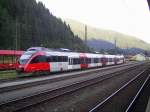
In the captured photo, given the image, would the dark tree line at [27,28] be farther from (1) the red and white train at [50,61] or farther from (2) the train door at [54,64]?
(2) the train door at [54,64]

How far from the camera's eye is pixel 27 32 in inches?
4087

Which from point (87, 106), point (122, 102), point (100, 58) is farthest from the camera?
point (100, 58)

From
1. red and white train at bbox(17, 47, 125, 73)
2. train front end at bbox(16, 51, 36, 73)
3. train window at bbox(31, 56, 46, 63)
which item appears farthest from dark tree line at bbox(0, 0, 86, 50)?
train front end at bbox(16, 51, 36, 73)

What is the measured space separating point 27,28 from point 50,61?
69.8m

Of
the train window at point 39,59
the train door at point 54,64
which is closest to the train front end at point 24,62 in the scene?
the train window at point 39,59

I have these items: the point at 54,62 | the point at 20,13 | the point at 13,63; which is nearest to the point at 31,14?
the point at 20,13

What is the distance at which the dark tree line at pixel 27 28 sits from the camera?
88806 millimetres

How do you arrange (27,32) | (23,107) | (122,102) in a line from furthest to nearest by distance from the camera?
(27,32)
(122,102)
(23,107)

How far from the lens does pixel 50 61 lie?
132 feet

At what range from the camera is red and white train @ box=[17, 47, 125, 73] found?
3628 cm

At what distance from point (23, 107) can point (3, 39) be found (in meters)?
73.6

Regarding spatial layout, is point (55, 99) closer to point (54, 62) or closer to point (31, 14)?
point (54, 62)

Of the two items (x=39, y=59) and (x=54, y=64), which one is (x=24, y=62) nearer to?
(x=39, y=59)

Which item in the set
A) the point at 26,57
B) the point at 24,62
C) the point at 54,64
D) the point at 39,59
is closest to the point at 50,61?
the point at 54,64
